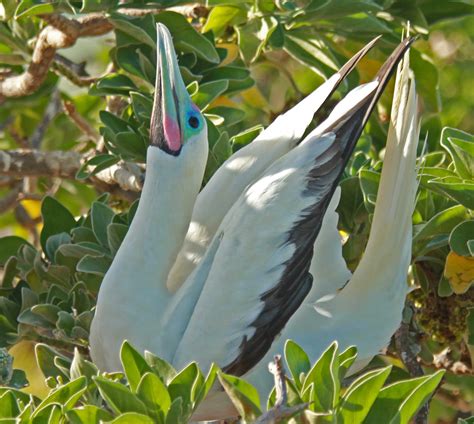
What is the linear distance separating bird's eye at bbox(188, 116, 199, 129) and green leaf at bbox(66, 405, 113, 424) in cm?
63

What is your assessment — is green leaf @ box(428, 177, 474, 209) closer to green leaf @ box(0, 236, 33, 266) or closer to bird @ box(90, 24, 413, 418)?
bird @ box(90, 24, 413, 418)

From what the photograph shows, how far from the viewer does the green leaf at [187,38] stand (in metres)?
2.14

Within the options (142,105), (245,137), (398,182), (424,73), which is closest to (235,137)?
(245,137)

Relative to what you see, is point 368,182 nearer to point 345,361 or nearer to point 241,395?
point 345,361

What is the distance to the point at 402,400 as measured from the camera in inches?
51.3

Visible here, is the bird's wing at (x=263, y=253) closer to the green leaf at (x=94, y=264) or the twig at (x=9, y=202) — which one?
the green leaf at (x=94, y=264)

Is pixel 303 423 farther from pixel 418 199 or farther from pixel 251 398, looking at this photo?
pixel 418 199

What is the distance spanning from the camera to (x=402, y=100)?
1.75 m

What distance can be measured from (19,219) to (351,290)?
150 centimetres

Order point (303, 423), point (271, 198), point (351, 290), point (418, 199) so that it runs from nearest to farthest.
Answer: point (303, 423), point (271, 198), point (351, 290), point (418, 199)

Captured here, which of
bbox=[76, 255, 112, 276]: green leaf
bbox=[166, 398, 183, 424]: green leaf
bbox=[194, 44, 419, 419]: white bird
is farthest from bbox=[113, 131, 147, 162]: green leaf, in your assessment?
bbox=[166, 398, 183, 424]: green leaf

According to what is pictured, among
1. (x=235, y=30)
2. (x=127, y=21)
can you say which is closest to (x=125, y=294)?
(x=127, y=21)

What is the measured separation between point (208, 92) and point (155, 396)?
0.94 meters

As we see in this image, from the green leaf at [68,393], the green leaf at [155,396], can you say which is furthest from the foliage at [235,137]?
the green leaf at [155,396]
